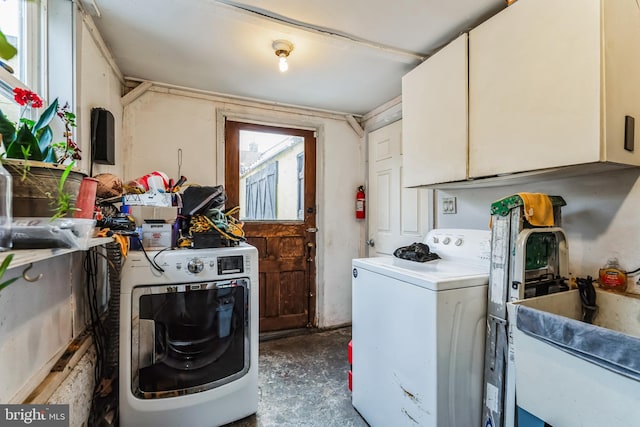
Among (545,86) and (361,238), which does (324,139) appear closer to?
(361,238)

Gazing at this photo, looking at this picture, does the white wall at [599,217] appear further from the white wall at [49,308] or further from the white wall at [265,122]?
the white wall at [49,308]

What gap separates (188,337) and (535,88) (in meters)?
2.02

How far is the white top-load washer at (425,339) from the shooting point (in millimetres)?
1193

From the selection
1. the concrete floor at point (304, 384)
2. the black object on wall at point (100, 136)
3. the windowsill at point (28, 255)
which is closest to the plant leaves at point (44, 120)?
the windowsill at point (28, 255)

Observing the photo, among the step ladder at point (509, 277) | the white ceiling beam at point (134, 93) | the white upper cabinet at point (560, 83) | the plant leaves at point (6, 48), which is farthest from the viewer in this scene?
the white ceiling beam at point (134, 93)

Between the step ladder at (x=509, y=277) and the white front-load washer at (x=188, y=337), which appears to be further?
the white front-load washer at (x=188, y=337)

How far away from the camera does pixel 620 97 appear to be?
107 cm

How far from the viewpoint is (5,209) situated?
0.68m

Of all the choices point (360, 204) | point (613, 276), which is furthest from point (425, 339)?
point (360, 204)

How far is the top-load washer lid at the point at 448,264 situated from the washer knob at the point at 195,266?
2.85 feet

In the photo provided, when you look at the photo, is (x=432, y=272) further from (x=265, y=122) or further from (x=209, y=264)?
(x=265, y=122)

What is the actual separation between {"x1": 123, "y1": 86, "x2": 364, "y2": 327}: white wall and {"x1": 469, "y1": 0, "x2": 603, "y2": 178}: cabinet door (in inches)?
66.1

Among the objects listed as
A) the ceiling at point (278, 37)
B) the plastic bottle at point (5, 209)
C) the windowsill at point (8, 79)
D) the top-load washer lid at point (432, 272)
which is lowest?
the top-load washer lid at point (432, 272)

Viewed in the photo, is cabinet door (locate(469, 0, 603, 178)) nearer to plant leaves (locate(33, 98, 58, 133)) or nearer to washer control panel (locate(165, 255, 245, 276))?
washer control panel (locate(165, 255, 245, 276))
